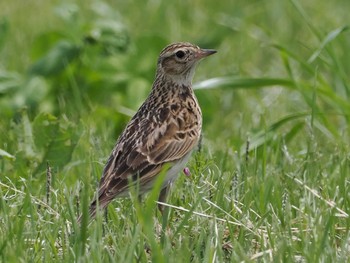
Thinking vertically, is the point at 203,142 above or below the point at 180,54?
below

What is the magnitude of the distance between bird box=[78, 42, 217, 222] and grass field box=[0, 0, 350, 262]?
136mm

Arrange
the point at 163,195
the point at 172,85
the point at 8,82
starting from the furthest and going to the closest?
the point at 8,82 < the point at 172,85 < the point at 163,195

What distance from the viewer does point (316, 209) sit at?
611 cm

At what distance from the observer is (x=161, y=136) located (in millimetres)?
6746

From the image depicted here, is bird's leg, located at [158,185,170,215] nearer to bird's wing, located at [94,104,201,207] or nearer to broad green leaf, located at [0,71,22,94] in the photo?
bird's wing, located at [94,104,201,207]

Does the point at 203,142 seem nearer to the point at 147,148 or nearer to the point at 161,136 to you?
Answer: the point at 161,136

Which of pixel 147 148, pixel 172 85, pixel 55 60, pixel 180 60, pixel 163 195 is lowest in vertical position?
pixel 163 195

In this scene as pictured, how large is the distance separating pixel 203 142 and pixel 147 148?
139cm

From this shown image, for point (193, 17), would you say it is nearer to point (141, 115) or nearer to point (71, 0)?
point (71, 0)

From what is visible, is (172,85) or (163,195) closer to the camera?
(163,195)

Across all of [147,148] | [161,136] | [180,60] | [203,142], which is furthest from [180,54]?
[147,148]

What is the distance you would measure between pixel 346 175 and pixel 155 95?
1.35m

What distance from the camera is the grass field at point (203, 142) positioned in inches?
223

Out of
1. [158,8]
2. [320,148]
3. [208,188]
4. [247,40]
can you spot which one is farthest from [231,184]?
[158,8]
